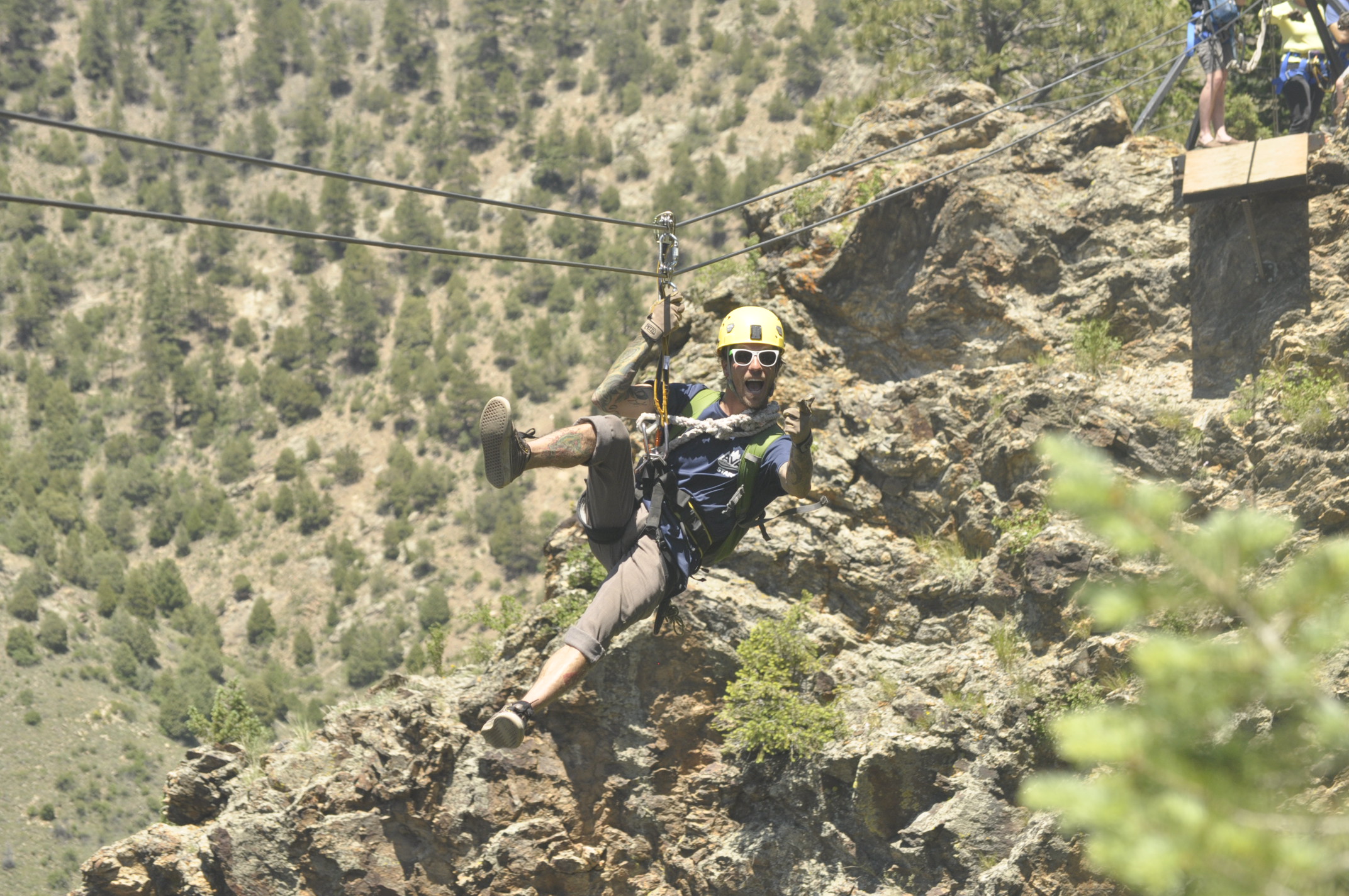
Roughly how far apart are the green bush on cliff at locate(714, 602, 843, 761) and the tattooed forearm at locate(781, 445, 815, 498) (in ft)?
9.03

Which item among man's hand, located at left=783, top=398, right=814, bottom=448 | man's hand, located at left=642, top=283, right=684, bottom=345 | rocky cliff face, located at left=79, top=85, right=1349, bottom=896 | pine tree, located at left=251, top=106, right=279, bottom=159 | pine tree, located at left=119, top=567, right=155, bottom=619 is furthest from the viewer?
pine tree, located at left=251, top=106, right=279, bottom=159

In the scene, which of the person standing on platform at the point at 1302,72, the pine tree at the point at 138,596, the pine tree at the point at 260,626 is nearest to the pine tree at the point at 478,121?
the pine tree at the point at 138,596

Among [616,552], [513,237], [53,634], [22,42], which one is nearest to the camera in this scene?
[616,552]

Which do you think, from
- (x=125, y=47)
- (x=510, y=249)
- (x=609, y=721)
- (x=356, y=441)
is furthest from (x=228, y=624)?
(x=609, y=721)

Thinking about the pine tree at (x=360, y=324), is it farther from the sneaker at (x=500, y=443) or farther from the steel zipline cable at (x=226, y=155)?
the sneaker at (x=500, y=443)

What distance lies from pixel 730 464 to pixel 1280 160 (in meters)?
5.45

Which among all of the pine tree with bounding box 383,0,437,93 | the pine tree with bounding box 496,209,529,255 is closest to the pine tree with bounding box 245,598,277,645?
the pine tree with bounding box 496,209,529,255

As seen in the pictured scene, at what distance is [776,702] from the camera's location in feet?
33.0

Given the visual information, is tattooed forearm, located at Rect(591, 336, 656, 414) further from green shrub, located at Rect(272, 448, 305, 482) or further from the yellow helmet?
green shrub, located at Rect(272, 448, 305, 482)

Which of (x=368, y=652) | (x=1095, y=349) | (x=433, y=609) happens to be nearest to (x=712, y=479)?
(x=1095, y=349)

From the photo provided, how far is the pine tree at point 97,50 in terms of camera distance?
105125 mm

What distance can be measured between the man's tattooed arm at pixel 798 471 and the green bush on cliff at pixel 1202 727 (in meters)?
5.02

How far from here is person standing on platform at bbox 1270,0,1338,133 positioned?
11898 millimetres

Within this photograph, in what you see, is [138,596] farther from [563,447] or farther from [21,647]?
[563,447]
